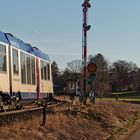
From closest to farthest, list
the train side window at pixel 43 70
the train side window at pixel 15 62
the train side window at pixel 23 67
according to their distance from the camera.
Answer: the train side window at pixel 15 62 < the train side window at pixel 23 67 < the train side window at pixel 43 70

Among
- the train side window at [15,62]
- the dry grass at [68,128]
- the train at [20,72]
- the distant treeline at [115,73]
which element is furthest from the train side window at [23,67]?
the distant treeline at [115,73]

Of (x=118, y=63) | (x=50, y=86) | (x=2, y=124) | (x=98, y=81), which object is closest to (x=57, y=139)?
(x=2, y=124)

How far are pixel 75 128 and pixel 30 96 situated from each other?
6.07 m

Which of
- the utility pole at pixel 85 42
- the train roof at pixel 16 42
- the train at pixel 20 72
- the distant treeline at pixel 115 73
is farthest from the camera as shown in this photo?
the distant treeline at pixel 115 73

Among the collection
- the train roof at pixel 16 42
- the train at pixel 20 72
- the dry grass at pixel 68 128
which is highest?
the train roof at pixel 16 42

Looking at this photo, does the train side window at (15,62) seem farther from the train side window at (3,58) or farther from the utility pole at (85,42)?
the utility pole at (85,42)

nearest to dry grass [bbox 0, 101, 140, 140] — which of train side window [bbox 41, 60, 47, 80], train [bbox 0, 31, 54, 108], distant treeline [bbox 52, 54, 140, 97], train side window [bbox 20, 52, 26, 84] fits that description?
train [bbox 0, 31, 54, 108]

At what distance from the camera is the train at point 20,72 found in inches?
819

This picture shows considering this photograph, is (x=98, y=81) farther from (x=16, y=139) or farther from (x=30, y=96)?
(x=16, y=139)

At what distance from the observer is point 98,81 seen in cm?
12406

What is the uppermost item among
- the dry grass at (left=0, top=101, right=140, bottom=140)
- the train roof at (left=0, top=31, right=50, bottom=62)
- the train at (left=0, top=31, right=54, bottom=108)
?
the train roof at (left=0, top=31, right=50, bottom=62)

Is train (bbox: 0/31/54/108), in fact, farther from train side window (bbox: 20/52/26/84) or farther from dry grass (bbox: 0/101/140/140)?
dry grass (bbox: 0/101/140/140)

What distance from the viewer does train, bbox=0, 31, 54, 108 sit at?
20.8 m

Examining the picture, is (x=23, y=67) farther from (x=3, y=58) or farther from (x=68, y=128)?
(x=68, y=128)
